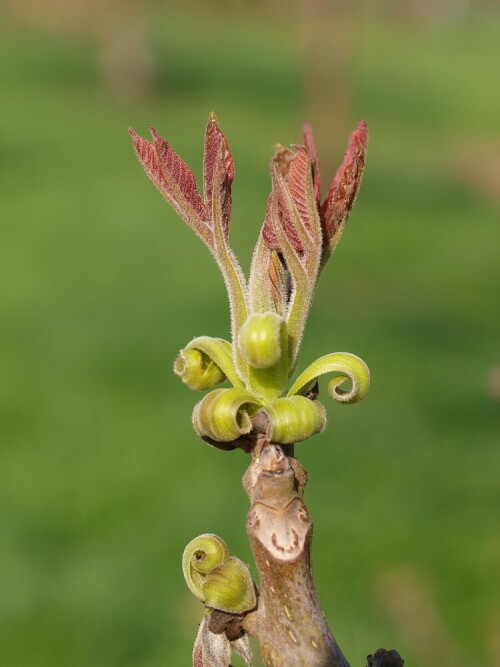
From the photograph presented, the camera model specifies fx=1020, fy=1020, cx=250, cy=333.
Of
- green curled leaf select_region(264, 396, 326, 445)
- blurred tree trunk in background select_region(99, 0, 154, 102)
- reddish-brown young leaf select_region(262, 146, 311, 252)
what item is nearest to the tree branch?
green curled leaf select_region(264, 396, 326, 445)

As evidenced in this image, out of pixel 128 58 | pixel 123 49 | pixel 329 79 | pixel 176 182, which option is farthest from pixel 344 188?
pixel 123 49

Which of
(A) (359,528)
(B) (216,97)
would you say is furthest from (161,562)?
(B) (216,97)

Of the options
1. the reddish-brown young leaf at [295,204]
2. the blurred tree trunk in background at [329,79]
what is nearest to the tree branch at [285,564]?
the reddish-brown young leaf at [295,204]

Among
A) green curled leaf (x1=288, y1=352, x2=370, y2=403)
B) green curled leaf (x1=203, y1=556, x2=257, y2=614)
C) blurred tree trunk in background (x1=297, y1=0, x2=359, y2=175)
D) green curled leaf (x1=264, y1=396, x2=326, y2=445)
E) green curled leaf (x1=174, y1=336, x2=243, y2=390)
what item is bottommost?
green curled leaf (x1=203, y1=556, x2=257, y2=614)

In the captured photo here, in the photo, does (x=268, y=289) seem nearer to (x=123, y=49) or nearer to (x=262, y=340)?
(x=262, y=340)

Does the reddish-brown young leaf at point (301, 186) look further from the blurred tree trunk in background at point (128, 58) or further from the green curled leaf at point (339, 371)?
the blurred tree trunk in background at point (128, 58)

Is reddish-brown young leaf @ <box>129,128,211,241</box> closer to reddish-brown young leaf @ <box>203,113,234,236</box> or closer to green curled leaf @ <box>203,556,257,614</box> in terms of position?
reddish-brown young leaf @ <box>203,113,234,236</box>
